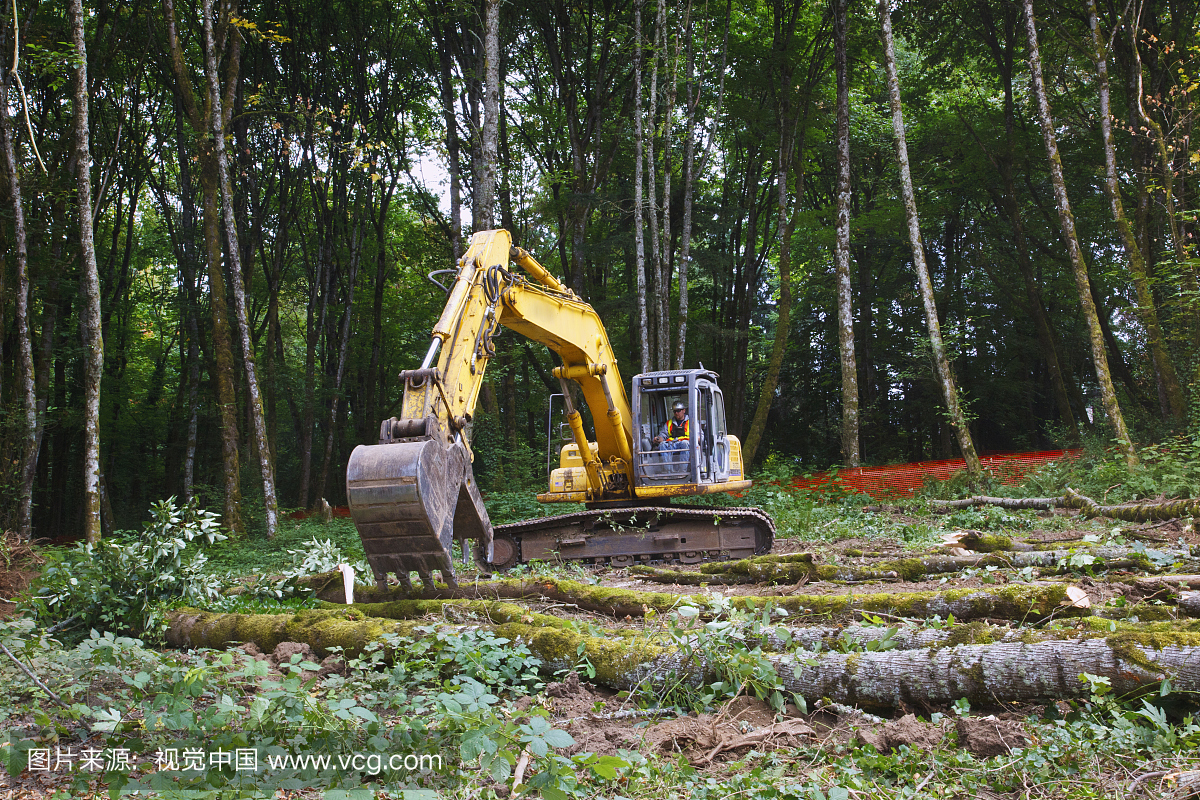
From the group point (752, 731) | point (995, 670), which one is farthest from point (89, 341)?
point (995, 670)

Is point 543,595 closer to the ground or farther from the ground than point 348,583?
closer to the ground

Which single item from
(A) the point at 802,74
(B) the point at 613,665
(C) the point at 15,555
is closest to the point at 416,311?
(A) the point at 802,74

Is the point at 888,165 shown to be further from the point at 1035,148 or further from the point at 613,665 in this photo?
the point at 613,665

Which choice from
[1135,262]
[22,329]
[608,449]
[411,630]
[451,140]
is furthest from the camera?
[451,140]

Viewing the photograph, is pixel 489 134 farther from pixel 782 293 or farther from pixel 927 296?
pixel 782 293

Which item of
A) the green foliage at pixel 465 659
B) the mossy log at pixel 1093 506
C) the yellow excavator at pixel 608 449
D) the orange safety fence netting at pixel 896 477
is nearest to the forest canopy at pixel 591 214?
the orange safety fence netting at pixel 896 477

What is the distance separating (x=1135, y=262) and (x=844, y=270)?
5318 millimetres

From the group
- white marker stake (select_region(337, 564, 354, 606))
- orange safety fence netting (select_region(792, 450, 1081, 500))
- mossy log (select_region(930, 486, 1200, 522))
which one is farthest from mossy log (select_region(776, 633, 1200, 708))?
orange safety fence netting (select_region(792, 450, 1081, 500))

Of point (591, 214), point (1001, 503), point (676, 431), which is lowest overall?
point (1001, 503)

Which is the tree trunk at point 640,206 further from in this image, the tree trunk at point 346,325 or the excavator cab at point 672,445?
the tree trunk at point 346,325

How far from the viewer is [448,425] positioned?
6109 mm

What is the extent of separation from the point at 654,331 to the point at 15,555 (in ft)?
51.8

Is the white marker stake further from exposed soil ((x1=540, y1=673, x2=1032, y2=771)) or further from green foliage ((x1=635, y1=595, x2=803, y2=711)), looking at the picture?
green foliage ((x1=635, y1=595, x2=803, y2=711))

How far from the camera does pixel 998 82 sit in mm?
21938
